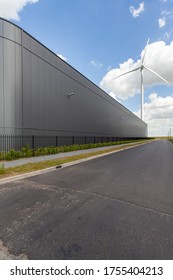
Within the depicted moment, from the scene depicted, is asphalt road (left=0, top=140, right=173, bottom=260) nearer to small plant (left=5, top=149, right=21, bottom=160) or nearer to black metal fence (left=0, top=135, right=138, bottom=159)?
small plant (left=5, top=149, right=21, bottom=160)

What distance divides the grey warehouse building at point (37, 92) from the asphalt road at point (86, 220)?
972cm

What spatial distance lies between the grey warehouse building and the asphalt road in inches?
383

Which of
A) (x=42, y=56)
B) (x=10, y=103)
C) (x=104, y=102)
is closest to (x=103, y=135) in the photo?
(x=104, y=102)

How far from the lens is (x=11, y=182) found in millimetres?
6391

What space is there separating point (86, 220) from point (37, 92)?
49.3 ft

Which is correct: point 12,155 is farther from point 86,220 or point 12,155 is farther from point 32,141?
point 86,220

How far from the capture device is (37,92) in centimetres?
1627

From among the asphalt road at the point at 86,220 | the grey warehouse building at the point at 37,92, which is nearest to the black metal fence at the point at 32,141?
the grey warehouse building at the point at 37,92

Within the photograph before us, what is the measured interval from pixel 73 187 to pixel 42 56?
51.5 ft

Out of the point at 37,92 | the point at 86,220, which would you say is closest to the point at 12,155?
the point at 37,92

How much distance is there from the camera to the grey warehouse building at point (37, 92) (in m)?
13.6

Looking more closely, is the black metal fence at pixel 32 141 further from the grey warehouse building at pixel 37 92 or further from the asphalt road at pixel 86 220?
the asphalt road at pixel 86 220

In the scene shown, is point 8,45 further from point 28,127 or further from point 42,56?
point 28,127

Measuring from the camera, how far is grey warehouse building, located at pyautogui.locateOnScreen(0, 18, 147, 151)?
1359 centimetres
